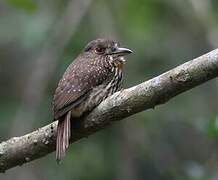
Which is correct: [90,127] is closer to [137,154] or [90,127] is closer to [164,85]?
[164,85]

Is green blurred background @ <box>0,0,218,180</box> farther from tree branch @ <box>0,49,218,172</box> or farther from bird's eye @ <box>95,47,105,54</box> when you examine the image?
tree branch @ <box>0,49,218,172</box>

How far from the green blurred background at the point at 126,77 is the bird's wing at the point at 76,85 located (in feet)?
2.10

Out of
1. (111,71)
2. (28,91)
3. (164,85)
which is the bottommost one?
(164,85)

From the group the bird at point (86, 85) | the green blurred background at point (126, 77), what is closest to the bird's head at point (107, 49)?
the bird at point (86, 85)

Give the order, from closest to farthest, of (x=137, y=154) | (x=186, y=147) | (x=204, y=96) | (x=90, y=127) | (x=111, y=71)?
(x=90, y=127) < (x=111, y=71) < (x=137, y=154) < (x=186, y=147) < (x=204, y=96)

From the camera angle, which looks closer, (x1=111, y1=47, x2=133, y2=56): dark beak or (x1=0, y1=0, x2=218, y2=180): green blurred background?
(x1=111, y1=47, x2=133, y2=56): dark beak

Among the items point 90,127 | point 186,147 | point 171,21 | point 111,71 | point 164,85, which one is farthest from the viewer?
point 171,21

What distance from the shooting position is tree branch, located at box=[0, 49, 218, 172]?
337 centimetres

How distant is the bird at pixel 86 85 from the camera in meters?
3.91

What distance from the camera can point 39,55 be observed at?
6.30 m

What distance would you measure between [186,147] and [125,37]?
3.56 ft

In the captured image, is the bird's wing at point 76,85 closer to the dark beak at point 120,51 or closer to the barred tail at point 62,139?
the barred tail at point 62,139

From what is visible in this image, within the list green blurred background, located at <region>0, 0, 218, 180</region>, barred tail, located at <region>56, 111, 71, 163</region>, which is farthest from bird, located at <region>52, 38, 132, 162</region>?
green blurred background, located at <region>0, 0, 218, 180</region>

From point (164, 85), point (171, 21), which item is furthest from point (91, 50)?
point (171, 21)
